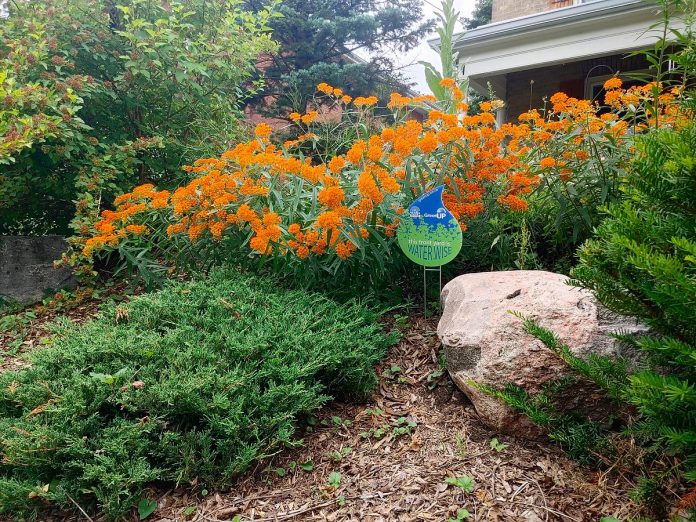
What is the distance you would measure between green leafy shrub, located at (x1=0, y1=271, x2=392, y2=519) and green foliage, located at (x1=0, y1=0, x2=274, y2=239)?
205cm

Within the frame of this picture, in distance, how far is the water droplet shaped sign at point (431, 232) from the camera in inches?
107

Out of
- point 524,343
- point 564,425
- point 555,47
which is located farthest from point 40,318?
point 555,47

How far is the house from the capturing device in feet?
22.5

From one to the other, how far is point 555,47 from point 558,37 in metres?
0.15

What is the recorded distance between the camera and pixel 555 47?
24.7ft

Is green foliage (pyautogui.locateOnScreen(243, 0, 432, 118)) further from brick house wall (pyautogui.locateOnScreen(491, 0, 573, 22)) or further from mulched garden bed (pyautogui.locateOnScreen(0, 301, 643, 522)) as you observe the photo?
mulched garden bed (pyautogui.locateOnScreen(0, 301, 643, 522))

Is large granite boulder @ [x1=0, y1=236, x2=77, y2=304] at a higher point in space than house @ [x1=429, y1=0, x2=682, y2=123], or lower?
lower

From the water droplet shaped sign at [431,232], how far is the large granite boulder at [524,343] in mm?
407

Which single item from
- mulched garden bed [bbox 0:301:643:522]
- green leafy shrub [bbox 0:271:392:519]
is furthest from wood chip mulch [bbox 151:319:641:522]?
green leafy shrub [bbox 0:271:392:519]

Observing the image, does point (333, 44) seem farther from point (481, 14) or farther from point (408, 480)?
point (408, 480)

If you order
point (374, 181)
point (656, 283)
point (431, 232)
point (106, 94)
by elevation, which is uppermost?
A: point (106, 94)

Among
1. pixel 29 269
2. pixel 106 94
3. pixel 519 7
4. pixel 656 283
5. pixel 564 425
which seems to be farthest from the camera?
pixel 519 7

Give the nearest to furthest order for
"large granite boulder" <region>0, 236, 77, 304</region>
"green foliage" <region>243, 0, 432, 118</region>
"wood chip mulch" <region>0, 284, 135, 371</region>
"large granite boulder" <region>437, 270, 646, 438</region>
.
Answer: "large granite boulder" <region>437, 270, 646, 438</region>, "wood chip mulch" <region>0, 284, 135, 371</region>, "large granite boulder" <region>0, 236, 77, 304</region>, "green foliage" <region>243, 0, 432, 118</region>

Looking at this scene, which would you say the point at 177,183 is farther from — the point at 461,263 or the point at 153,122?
the point at 461,263
